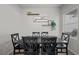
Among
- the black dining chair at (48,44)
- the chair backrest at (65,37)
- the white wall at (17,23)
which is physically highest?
the white wall at (17,23)

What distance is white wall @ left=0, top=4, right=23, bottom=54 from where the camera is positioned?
4.65 feet

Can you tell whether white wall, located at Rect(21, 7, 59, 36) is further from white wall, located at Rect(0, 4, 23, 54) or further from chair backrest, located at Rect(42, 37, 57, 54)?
chair backrest, located at Rect(42, 37, 57, 54)

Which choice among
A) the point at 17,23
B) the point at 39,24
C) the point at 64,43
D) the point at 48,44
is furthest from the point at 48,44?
the point at 17,23

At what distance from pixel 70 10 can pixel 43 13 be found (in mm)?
366

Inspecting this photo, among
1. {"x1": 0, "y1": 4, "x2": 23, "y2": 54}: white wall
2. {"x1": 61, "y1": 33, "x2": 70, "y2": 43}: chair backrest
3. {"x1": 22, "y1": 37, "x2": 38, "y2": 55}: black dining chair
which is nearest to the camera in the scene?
{"x1": 0, "y1": 4, "x2": 23, "y2": 54}: white wall

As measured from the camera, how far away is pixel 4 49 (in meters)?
1.43

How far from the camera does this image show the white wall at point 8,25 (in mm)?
1418

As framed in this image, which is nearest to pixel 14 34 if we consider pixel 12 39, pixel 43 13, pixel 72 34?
pixel 12 39

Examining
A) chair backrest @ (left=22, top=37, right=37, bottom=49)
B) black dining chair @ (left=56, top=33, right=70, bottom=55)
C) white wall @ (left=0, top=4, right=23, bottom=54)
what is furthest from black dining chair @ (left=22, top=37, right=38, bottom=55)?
black dining chair @ (left=56, top=33, right=70, bottom=55)

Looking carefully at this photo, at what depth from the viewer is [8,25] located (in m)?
1.47

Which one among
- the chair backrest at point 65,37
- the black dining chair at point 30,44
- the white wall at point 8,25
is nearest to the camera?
the white wall at point 8,25

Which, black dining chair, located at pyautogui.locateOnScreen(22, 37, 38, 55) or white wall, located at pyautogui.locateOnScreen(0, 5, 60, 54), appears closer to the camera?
white wall, located at pyautogui.locateOnScreen(0, 5, 60, 54)

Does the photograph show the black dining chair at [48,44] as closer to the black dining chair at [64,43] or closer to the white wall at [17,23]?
the black dining chair at [64,43]

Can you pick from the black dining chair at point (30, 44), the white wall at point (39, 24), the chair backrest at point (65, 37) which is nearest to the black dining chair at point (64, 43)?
the chair backrest at point (65, 37)
